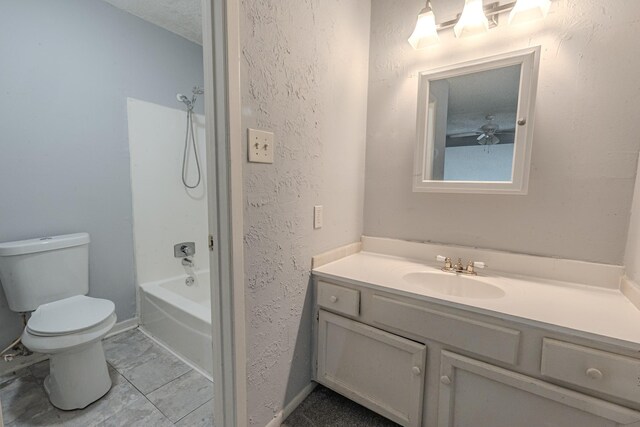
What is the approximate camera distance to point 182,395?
4.87ft

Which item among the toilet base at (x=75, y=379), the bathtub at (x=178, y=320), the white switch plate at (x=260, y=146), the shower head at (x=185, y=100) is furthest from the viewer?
the shower head at (x=185, y=100)

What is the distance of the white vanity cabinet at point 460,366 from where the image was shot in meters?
0.84

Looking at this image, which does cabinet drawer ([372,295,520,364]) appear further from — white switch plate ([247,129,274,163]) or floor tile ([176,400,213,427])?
floor tile ([176,400,213,427])

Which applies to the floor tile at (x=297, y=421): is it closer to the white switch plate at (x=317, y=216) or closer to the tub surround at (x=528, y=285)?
the tub surround at (x=528, y=285)

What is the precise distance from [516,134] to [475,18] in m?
0.55

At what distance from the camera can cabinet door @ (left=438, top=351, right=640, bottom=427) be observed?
0.85 metres

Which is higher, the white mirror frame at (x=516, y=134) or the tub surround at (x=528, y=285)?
the white mirror frame at (x=516, y=134)

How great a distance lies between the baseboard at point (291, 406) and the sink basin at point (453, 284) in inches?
29.7

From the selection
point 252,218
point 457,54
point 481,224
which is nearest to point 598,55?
point 457,54

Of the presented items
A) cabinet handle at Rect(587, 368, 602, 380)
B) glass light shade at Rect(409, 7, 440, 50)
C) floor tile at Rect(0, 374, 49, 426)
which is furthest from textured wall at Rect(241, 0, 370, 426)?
floor tile at Rect(0, 374, 49, 426)

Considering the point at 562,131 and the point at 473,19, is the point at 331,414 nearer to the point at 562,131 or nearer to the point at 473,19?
the point at 562,131

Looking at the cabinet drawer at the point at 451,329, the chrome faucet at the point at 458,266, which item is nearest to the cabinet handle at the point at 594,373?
the cabinet drawer at the point at 451,329

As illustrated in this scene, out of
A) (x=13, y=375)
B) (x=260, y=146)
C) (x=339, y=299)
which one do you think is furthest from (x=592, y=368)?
(x=13, y=375)

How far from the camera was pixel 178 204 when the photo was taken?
2338 mm
